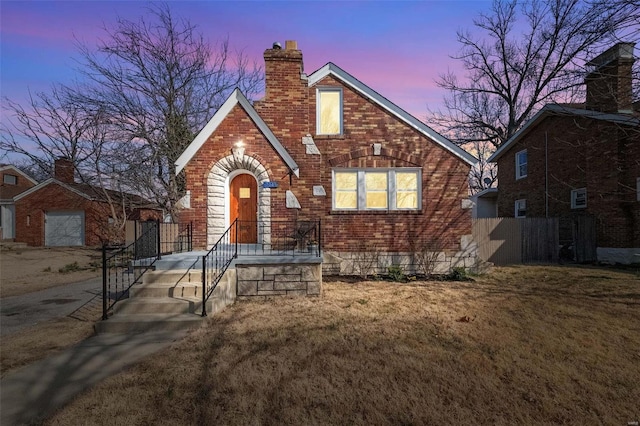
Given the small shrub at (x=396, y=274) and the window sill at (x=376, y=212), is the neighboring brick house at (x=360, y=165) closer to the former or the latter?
the window sill at (x=376, y=212)

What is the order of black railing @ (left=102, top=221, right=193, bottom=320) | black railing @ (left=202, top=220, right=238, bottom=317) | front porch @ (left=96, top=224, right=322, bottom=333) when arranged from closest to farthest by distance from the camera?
front porch @ (left=96, top=224, right=322, bottom=333)
black railing @ (left=202, top=220, right=238, bottom=317)
black railing @ (left=102, top=221, right=193, bottom=320)

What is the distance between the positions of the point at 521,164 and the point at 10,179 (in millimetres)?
47252

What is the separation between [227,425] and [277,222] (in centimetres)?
703

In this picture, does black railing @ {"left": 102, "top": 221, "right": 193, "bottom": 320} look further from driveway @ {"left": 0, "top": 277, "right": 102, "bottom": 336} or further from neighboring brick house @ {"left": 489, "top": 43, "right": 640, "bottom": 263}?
neighboring brick house @ {"left": 489, "top": 43, "right": 640, "bottom": 263}

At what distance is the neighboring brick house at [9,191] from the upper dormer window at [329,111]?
28858 millimetres

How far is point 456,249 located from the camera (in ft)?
36.3

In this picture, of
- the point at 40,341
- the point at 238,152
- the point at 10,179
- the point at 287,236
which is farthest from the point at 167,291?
the point at 10,179

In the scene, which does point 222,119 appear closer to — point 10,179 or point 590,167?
point 590,167

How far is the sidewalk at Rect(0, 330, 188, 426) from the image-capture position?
330 centimetres

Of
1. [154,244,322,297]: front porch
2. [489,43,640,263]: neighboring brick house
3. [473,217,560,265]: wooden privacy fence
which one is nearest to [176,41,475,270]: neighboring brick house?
[473,217,560,265]: wooden privacy fence

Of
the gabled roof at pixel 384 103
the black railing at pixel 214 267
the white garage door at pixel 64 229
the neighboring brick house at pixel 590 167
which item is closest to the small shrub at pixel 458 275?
the gabled roof at pixel 384 103

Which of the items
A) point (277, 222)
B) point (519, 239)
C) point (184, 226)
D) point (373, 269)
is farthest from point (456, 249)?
point (184, 226)

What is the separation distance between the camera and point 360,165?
10.9m

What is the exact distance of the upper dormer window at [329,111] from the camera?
11.0 m
